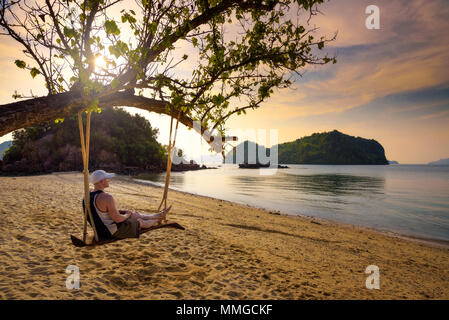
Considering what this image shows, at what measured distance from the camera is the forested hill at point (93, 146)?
151 ft

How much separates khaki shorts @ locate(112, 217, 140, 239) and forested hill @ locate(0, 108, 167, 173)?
116ft

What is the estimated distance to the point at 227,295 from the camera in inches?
168

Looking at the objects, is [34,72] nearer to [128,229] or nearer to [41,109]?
[41,109]

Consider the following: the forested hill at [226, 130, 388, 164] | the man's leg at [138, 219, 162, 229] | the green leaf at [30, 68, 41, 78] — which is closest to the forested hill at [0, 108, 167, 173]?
the man's leg at [138, 219, 162, 229]

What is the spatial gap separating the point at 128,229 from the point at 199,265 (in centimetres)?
188

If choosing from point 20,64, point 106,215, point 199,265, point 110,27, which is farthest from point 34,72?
point 199,265

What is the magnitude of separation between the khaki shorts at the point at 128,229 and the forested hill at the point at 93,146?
3526 cm

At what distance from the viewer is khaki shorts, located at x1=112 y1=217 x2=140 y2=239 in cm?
509

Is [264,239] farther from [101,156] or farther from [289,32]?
[101,156]

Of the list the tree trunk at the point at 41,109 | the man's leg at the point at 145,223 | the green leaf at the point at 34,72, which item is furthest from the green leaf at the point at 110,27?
the man's leg at the point at 145,223

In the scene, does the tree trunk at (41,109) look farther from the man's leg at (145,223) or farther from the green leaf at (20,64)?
the man's leg at (145,223)

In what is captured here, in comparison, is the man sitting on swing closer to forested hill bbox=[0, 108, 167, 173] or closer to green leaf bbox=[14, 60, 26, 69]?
green leaf bbox=[14, 60, 26, 69]

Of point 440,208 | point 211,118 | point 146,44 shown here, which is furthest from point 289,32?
point 440,208

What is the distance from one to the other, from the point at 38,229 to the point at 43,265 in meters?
2.81
